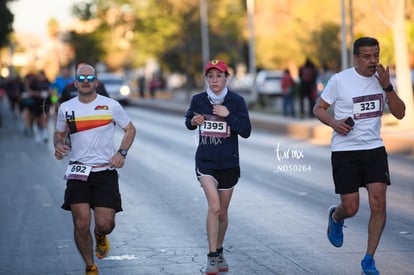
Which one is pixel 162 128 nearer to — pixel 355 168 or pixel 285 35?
pixel 355 168

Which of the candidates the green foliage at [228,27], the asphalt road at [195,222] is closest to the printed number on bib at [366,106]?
the asphalt road at [195,222]

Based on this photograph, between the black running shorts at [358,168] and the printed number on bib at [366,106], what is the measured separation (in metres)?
0.29

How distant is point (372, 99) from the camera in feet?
26.8

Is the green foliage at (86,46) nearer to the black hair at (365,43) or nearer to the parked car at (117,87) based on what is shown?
the parked car at (117,87)

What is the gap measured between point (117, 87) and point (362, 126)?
150 feet

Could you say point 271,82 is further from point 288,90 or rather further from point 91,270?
point 91,270

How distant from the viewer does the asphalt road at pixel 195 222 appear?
8.88m

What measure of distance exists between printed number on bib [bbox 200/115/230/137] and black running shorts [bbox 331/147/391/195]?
38.5 inches

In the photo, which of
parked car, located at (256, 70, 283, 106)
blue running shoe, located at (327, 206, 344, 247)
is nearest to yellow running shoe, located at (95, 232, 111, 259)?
blue running shoe, located at (327, 206, 344, 247)

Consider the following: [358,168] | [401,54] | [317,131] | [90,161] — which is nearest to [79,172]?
[90,161]

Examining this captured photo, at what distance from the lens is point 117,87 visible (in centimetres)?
5347

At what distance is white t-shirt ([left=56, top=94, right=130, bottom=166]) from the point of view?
820cm

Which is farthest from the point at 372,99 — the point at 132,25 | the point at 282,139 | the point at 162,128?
the point at 132,25

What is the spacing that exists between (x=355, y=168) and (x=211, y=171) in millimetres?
1206
